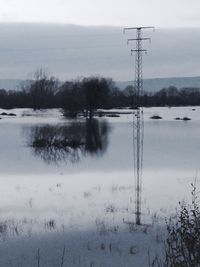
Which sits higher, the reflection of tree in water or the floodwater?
the floodwater

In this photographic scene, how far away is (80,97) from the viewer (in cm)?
7750

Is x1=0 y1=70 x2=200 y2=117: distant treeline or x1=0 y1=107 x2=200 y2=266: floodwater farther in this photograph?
x1=0 y1=70 x2=200 y2=117: distant treeline

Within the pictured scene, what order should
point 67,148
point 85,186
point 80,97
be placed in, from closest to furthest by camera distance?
point 85,186 < point 67,148 < point 80,97

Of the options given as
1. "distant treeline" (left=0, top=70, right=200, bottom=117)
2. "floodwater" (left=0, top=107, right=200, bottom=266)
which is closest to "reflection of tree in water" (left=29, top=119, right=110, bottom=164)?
"floodwater" (left=0, top=107, right=200, bottom=266)

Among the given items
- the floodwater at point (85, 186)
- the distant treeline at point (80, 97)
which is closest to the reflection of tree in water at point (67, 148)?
the floodwater at point (85, 186)

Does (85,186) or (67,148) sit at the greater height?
(85,186)

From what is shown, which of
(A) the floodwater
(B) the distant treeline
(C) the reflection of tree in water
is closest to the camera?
(A) the floodwater

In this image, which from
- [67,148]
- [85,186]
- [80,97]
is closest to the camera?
[85,186]

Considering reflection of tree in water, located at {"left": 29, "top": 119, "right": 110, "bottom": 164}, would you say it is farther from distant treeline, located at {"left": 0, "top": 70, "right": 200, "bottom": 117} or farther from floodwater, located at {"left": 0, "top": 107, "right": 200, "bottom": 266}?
distant treeline, located at {"left": 0, "top": 70, "right": 200, "bottom": 117}

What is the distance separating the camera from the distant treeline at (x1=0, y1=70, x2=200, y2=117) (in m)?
73.5

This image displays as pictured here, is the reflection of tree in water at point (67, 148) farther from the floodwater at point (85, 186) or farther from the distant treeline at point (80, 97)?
the distant treeline at point (80, 97)

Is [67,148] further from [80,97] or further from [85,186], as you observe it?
[80,97]

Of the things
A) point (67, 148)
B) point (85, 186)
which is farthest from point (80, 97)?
point (85, 186)

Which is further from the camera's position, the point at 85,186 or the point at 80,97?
the point at 80,97
